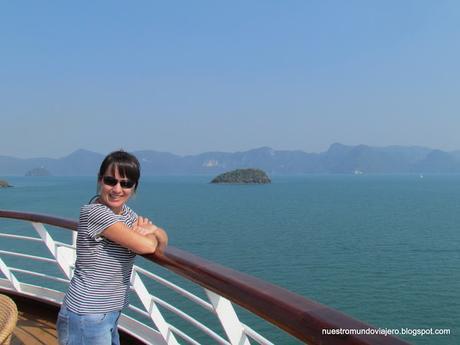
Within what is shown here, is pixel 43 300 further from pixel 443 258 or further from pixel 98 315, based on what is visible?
pixel 443 258

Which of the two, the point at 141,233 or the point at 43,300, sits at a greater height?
the point at 141,233

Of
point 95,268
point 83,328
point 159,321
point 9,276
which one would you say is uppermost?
point 95,268

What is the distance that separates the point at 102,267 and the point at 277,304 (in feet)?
2.43

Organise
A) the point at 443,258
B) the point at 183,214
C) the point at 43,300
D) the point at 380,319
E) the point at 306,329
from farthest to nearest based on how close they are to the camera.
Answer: the point at 183,214 < the point at 443,258 < the point at 380,319 < the point at 43,300 < the point at 306,329

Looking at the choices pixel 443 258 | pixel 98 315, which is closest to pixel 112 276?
pixel 98 315

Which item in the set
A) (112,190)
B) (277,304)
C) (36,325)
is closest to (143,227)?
(112,190)

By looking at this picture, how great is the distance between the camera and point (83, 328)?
4.85ft

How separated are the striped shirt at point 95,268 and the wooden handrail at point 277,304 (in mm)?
177

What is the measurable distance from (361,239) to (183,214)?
72.1 ft

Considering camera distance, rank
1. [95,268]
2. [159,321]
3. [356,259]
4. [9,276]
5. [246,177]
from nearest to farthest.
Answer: [95,268] < [159,321] < [9,276] < [356,259] < [246,177]

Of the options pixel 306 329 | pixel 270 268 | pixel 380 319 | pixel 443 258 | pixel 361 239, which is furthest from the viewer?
pixel 361 239

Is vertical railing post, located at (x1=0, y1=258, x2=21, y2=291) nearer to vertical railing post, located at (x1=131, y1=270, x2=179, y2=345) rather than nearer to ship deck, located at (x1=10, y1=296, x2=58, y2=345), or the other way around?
ship deck, located at (x1=10, y1=296, x2=58, y2=345)

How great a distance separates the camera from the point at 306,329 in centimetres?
94

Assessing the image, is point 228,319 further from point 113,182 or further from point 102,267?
point 113,182
